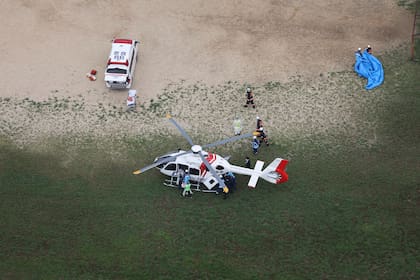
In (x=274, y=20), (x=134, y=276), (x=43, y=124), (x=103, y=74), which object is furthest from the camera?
(x=274, y=20)

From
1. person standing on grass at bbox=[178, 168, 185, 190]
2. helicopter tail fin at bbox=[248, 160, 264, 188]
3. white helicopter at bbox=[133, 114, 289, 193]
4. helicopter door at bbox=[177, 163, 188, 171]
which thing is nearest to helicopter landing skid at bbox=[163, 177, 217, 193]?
white helicopter at bbox=[133, 114, 289, 193]

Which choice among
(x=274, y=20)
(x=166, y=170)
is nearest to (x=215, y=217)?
(x=166, y=170)

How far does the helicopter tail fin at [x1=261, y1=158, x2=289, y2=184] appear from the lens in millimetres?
28447

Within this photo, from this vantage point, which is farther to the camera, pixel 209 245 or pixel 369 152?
pixel 369 152

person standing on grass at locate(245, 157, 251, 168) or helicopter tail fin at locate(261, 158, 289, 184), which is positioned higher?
person standing on grass at locate(245, 157, 251, 168)

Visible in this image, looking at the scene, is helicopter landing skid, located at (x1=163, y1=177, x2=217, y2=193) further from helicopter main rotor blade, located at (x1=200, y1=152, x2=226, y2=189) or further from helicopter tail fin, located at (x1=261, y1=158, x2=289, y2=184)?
helicopter tail fin, located at (x1=261, y1=158, x2=289, y2=184)

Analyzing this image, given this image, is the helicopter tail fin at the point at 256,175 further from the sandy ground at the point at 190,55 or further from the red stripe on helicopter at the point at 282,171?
the sandy ground at the point at 190,55

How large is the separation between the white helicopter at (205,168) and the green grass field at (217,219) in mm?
813

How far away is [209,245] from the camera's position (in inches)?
1092

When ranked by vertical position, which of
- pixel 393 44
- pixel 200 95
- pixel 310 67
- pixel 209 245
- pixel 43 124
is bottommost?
pixel 209 245

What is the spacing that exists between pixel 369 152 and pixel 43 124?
20309mm

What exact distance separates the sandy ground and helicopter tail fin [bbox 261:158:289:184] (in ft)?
15.0

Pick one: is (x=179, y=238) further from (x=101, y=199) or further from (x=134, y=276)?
(x=101, y=199)

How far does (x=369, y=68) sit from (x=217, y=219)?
51.4ft
